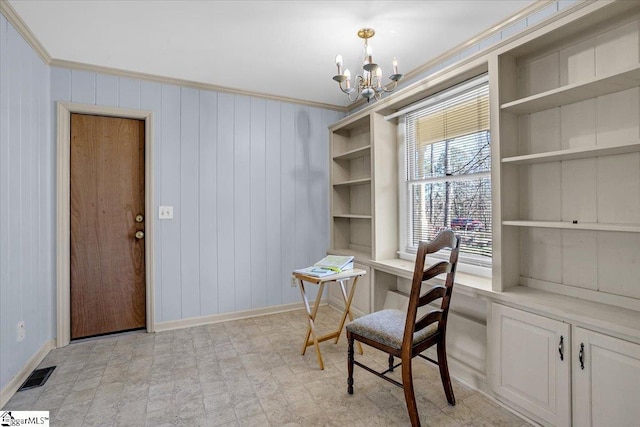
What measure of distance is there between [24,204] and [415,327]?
2.82m

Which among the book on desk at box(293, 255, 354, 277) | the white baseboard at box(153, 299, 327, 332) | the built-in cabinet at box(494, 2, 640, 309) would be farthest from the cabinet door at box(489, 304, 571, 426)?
the white baseboard at box(153, 299, 327, 332)

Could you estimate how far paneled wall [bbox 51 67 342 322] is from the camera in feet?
10.4

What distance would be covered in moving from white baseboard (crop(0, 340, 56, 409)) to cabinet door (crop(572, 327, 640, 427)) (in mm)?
3260

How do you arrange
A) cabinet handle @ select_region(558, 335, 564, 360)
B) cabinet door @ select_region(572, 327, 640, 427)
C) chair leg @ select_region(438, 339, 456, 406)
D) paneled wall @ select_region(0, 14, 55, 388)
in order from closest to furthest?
cabinet door @ select_region(572, 327, 640, 427), cabinet handle @ select_region(558, 335, 564, 360), chair leg @ select_region(438, 339, 456, 406), paneled wall @ select_region(0, 14, 55, 388)

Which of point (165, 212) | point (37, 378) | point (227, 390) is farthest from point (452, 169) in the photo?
point (37, 378)

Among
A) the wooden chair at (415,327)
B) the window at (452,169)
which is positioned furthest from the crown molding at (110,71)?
the wooden chair at (415,327)

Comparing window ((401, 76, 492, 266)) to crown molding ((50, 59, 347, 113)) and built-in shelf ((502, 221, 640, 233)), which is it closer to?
built-in shelf ((502, 221, 640, 233))

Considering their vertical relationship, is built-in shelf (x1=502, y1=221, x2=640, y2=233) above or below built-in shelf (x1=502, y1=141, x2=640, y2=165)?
below

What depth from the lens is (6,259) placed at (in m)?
2.05

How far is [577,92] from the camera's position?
66.8 inches

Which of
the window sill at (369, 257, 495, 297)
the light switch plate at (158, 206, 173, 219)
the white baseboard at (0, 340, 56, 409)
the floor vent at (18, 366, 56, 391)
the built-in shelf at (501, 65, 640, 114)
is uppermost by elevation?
the built-in shelf at (501, 65, 640, 114)

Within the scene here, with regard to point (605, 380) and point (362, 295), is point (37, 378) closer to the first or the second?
point (362, 295)

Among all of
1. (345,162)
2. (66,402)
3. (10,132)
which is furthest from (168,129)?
(66,402)

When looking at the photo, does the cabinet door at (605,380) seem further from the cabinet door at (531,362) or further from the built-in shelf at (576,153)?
the built-in shelf at (576,153)
